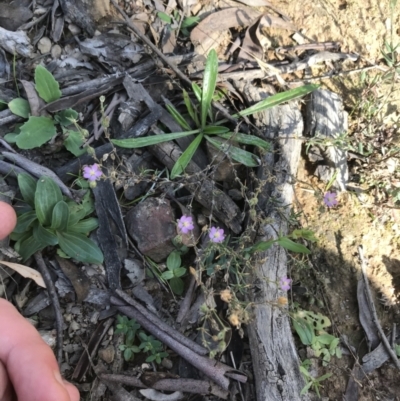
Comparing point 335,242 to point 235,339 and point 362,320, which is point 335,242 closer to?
point 362,320

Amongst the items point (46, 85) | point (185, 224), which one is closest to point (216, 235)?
point (185, 224)

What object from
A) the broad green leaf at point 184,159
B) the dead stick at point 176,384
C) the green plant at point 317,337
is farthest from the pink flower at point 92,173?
the green plant at point 317,337

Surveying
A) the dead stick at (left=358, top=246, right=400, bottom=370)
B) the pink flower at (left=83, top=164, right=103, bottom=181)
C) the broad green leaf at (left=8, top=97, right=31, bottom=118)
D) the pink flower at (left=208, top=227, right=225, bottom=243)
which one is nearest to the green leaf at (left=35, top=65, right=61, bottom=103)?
the broad green leaf at (left=8, top=97, right=31, bottom=118)

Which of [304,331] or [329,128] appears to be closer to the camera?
[304,331]

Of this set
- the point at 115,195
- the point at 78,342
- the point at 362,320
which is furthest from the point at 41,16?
the point at 362,320

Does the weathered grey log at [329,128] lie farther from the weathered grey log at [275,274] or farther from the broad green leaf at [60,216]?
the broad green leaf at [60,216]

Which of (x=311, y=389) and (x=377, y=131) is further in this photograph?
(x=377, y=131)

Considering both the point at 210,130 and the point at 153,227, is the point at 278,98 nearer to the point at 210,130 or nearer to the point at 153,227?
the point at 210,130
